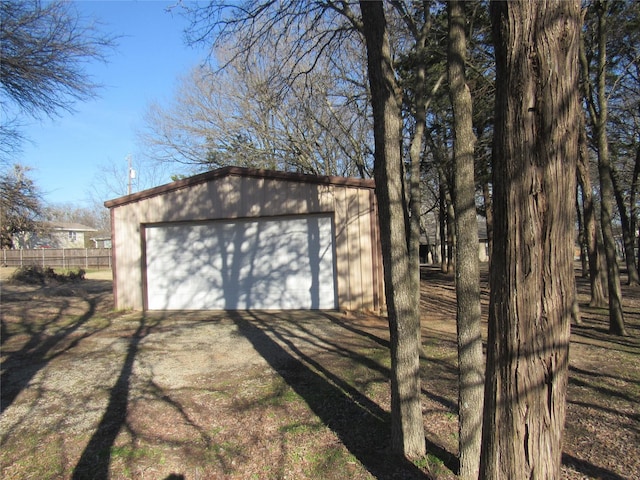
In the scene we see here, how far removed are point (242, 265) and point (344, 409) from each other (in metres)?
6.99

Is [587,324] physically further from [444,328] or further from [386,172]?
[386,172]

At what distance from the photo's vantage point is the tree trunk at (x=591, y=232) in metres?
8.89

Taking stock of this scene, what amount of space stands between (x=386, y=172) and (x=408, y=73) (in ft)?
33.8

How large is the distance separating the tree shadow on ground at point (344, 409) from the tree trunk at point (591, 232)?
6.98 metres

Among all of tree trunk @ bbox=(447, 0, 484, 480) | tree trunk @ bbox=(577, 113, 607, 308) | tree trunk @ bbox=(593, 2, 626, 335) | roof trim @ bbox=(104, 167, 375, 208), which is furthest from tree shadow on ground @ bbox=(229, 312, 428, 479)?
tree trunk @ bbox=(577, 113, 607, 308)

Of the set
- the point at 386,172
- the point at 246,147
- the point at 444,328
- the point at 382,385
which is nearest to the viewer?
the point at 386,172

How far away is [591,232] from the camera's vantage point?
971 centimetres

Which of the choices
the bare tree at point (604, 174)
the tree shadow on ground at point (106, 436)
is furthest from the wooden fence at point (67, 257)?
the bare tree at point (604, 174)

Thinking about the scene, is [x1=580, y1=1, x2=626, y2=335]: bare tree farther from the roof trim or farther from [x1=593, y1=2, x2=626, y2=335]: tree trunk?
the roof trim

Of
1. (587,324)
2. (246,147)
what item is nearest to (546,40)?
(587,324)

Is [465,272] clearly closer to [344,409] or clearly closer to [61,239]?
[344,409]

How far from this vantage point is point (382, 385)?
202 inches

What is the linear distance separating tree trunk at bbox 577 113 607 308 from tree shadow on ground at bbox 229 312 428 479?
698 cm

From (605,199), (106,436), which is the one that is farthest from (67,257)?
(605,199)
